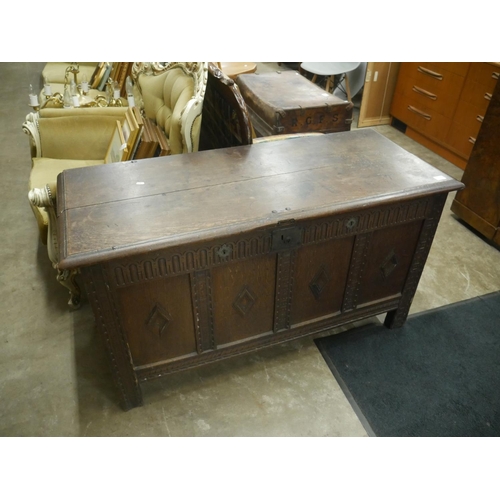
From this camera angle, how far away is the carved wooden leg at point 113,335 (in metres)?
1.25

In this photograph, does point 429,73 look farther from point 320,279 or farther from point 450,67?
point 320,279

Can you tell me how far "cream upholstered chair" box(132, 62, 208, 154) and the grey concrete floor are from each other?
0.97 meters

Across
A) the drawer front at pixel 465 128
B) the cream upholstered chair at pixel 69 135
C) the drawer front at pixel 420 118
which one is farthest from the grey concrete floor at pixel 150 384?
the drawer front at pixel 420 118

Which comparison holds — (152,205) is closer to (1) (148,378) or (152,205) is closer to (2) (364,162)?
(1) (148,378)

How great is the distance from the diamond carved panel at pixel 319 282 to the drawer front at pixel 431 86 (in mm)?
2384

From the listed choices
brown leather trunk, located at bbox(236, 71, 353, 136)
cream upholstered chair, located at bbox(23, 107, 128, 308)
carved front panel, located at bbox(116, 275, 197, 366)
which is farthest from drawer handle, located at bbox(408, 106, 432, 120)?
carved front panel, located at bbox(116, 275, 197, 366)

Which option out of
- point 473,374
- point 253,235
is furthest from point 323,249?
point 473,374

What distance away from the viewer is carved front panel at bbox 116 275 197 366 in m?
1.35

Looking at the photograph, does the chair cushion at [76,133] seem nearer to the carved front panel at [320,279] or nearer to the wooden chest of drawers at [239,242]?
the wooden chest of drawers at [239,242]

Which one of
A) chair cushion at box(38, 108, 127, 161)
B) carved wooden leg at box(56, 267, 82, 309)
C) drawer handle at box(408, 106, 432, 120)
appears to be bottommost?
carved wooden leg at box(56, 267, 82, 309)

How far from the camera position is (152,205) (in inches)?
54.5

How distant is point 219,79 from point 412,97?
2496 millimetres

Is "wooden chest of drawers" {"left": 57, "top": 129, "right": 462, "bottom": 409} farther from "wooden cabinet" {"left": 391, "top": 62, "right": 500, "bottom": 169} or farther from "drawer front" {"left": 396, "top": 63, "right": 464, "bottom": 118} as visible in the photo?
"drawer front" {"left": 396, "top": 63, "right": 464, "bottom": 118}

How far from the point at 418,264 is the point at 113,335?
123 centimetres
